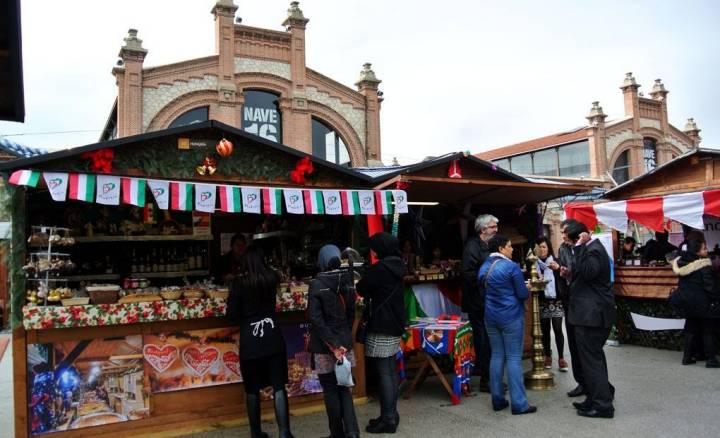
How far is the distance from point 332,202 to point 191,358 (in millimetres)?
2122

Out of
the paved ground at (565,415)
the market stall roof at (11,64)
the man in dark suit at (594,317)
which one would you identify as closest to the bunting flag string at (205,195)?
the market stall roof at (11,64)

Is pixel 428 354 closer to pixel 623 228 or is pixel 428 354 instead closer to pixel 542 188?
pixel 542 188

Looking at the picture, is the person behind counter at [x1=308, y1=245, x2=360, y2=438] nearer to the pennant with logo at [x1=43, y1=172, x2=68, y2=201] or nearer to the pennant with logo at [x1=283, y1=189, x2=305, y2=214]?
the pennant with logo at [x1=283, y1=189, x2=305, y2=214]

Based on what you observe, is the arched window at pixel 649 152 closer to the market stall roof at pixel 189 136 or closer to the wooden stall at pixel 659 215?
the wooden stall at pixel 659 215

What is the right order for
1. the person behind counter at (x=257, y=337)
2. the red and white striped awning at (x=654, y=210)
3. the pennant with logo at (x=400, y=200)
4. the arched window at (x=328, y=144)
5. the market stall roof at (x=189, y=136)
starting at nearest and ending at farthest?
the person behind counter at (x=257, y=337), the market stall roof at (x=189, y=136), the pennant with logo at (x=400, y=200), the red and white striped awning at (x=654, y=210), the arched window at (x=328, y=144)

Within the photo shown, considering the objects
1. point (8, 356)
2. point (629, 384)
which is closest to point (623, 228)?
point (629, 384)

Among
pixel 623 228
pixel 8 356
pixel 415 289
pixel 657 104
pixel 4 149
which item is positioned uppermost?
pixel 657 104

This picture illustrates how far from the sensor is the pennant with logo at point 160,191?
4988 mm

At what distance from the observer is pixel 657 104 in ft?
94.7

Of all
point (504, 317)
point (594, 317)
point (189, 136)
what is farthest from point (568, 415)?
point (189, 136)

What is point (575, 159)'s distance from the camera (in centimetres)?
2683

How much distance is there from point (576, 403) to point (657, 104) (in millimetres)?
28384

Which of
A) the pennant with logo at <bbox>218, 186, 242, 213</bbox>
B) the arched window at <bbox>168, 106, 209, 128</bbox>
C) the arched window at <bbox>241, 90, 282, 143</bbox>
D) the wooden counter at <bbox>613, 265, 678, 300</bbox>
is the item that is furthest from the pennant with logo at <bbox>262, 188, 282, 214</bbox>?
the arched window at <bbox>241, 90, 282, 143</bbox>

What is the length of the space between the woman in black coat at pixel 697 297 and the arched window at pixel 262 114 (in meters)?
14.5
